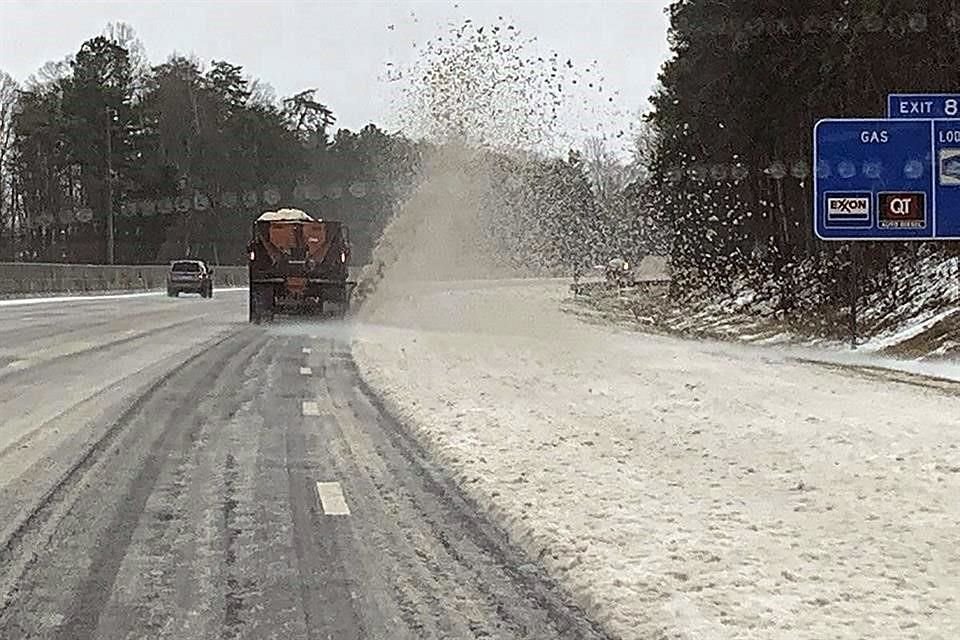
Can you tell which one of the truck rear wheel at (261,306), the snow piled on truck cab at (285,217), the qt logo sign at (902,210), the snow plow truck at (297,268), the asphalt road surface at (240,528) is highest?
the snow piled on truck cab at (285,217)

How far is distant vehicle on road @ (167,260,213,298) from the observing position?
63750 mm

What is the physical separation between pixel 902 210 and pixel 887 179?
637 millimetres

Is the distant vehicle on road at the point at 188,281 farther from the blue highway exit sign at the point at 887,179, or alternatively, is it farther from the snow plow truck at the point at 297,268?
the blue highway exit sign at the point at 887,179

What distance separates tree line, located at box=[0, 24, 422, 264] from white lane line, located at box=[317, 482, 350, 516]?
68.8 meters

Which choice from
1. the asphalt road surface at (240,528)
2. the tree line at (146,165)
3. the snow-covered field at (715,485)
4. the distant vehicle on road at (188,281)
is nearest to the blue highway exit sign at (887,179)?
the snow-covered field at (715,485)

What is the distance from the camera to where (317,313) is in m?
35.7

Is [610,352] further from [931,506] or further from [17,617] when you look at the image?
[17,617]

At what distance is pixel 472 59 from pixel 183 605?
31.1 meters

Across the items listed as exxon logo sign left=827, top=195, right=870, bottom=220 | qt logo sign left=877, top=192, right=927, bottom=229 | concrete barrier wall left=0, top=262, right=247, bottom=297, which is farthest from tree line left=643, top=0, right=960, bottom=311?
concrete barrier wall left=0, top=262, right=247, bottom=297

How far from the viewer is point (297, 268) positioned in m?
35.3

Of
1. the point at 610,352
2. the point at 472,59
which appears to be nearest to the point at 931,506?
the point at 610,352

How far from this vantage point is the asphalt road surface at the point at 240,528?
6.25m

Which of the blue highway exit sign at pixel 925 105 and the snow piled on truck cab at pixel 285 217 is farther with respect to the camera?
the snow piled on truck cab at pixel 285 217

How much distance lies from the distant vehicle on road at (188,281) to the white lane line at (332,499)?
54.9m
